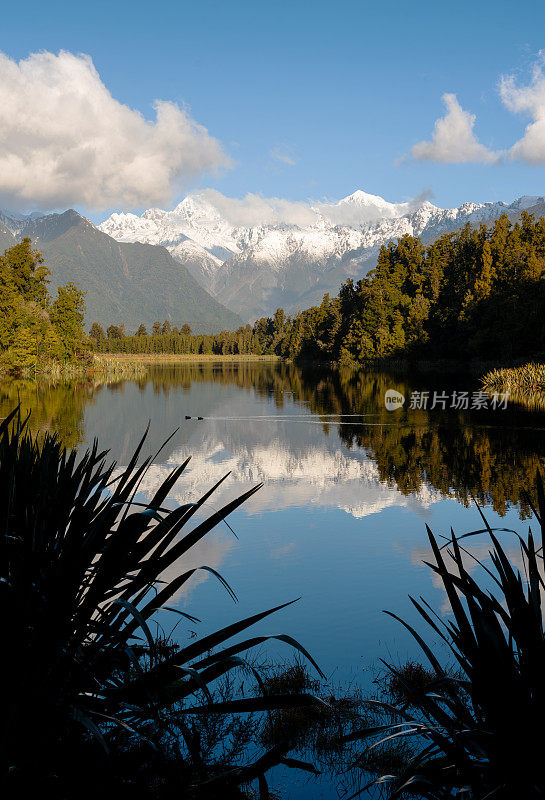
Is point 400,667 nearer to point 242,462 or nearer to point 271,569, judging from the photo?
point 271,569

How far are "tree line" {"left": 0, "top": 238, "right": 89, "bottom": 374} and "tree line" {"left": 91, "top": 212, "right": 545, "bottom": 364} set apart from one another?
25.3 metres

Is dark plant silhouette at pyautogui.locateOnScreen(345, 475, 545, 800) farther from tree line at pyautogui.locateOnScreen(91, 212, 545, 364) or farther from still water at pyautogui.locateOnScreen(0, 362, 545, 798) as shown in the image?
tree line at pyautogui.locateOnScreen(91, 212, 545, 364)

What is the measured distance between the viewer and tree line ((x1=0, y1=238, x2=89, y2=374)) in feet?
160

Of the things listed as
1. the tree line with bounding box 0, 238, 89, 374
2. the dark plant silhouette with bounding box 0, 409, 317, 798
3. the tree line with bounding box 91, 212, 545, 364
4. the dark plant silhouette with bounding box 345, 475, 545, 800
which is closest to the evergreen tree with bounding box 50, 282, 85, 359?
the tree line with bounding box 0, 238, 89, 374

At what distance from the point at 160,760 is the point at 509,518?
10519 mm

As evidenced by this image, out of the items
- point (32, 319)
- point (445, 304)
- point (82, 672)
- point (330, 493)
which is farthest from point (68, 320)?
point (82, 672)

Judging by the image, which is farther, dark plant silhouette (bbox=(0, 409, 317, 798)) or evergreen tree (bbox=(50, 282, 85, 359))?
evergreen tree (bbox=(50, 282, 85, 359))

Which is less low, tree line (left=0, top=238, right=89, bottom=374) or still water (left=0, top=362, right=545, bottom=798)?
tree line (left=0, top=238, right=89, bottom=374)

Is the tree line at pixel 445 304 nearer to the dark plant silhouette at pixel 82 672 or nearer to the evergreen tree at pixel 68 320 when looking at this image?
the evergreen tree at pixel 68 320

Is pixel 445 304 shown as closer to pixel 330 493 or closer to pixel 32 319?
pixel 32 319

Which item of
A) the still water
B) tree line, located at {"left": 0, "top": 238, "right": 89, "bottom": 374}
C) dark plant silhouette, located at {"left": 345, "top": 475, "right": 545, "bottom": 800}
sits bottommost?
the still water

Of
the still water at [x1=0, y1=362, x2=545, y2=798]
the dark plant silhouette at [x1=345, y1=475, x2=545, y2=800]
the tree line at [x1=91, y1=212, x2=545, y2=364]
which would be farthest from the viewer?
the tree line at [x1=91, y1=212, x2=545, y2=364]

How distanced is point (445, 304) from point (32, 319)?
46809 millimetres

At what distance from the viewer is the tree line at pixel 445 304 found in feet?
179
